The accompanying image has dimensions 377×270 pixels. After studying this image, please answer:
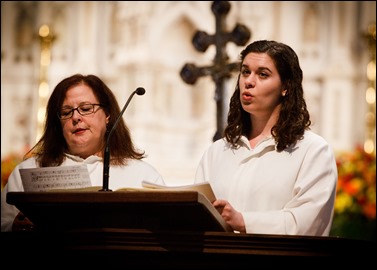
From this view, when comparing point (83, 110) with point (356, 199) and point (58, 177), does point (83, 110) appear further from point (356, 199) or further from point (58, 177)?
point (356, 199)

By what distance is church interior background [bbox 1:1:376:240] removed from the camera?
1041 cm

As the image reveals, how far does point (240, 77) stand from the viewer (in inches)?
164

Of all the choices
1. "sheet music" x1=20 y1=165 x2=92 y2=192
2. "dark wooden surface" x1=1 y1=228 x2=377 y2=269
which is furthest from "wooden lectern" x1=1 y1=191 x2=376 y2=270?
"sheet music" x1=20 y1=165 x2=92 y2=192

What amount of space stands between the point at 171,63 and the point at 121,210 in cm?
745

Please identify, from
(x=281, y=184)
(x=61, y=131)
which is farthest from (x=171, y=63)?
(x=281, y=184)

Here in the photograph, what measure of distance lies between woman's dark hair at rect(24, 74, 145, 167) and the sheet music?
0.73m

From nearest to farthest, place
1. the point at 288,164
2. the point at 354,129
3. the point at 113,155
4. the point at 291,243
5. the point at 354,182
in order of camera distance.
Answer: the point at 291,243
the point at 288,164
the point at 113,155
the point at 354,182
the point at 354,129

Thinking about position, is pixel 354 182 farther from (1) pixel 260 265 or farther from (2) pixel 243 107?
(1) pixel 260 265

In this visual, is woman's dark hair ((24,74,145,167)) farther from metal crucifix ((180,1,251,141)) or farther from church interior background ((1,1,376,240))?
church interior background ((1,1,376,240))

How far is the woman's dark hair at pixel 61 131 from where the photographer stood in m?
4.68

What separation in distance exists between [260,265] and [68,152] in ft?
5.37

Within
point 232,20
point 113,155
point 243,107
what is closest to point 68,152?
point 113,155

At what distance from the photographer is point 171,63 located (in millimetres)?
10867

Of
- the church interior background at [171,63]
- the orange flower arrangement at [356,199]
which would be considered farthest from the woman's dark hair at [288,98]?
the church interior background at [171,63]
